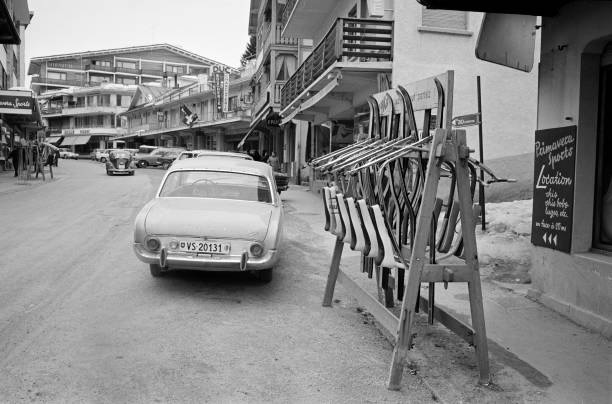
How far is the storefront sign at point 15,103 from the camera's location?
26172 mm

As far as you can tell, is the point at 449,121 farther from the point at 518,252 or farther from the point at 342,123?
the point at 342,123

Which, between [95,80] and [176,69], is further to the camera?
[176,69]

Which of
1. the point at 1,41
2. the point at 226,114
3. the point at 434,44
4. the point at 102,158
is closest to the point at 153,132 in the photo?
the point at 102,158

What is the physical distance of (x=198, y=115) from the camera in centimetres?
5672

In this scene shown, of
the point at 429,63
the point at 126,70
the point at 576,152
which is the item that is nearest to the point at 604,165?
the point at 576,152

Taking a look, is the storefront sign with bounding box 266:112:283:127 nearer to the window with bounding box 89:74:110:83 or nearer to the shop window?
the shop window

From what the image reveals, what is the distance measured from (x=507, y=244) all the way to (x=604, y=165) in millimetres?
3067

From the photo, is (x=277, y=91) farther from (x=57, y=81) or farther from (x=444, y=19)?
(x=57, y=81)

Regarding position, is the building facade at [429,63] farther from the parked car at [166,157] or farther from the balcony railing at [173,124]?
the parked car at [166,157]

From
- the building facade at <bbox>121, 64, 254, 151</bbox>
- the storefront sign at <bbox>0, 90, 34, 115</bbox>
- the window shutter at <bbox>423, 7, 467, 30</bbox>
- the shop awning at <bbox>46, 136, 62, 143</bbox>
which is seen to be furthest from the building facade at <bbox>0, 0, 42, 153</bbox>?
the shop awning at <bbox>46, 136, 62, 143</bbox>

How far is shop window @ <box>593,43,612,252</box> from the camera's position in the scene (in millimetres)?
5578

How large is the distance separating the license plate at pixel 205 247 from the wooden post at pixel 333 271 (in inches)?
43.5

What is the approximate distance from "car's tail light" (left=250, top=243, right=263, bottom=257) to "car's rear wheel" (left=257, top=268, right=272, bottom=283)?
572mm

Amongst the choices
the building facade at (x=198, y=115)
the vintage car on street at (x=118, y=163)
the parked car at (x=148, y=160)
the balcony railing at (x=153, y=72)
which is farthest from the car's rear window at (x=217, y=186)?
the balcony railing at (x=153, y=72)
